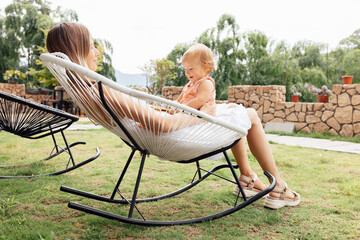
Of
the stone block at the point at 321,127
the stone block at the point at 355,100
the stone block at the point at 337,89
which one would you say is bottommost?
the stone block at the point at 321,127

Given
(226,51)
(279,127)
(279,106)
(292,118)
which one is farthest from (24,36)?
(292,118)

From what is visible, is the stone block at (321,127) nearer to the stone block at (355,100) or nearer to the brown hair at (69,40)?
the stone block at (355,100)

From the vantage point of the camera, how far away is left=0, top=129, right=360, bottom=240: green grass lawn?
1243 mm

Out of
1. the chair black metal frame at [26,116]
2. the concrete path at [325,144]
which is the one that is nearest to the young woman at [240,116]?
the chair black metal frame at [26,116]

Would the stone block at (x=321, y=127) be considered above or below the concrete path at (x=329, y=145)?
above

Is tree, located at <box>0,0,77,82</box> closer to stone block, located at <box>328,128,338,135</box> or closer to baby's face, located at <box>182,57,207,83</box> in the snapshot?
stone block, located at <box>328,128,338,135</box>

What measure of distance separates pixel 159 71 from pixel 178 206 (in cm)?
1054

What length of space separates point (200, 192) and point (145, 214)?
471mm

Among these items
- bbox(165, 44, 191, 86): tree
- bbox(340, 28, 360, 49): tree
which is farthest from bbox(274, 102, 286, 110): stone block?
bbox(340, 28, 360, 49): tree

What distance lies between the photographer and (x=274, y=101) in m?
6.28

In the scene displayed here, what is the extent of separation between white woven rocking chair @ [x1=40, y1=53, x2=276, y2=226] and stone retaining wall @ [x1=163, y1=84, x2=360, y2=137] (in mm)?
4557

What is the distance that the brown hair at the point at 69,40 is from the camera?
1.23m

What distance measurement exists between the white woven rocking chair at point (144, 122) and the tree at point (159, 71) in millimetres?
10070

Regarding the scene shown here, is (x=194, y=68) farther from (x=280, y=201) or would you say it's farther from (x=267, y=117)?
(x=267, y=117)
